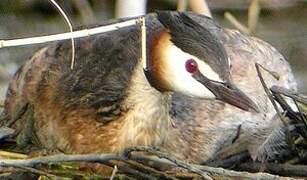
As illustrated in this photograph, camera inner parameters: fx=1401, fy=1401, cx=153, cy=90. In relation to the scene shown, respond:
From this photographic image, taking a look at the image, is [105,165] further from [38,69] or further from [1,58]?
[1,58]

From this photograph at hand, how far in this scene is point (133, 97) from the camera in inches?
141

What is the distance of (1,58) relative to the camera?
483 cm

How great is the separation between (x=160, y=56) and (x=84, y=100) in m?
0.29

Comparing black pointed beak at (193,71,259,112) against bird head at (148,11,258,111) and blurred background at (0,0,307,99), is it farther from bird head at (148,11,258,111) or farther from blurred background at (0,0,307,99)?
blurred background at (0,0,307,99)

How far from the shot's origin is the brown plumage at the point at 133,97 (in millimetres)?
3484

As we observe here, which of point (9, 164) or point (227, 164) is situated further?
point (227, 164)

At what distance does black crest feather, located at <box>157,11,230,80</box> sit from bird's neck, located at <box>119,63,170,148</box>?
180mm

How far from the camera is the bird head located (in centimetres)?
339

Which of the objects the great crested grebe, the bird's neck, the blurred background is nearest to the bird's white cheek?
the bird's neck

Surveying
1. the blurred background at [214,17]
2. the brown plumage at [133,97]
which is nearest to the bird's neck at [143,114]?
the brown plumage at [133,97]

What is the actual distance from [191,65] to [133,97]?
23cm

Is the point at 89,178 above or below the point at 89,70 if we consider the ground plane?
below

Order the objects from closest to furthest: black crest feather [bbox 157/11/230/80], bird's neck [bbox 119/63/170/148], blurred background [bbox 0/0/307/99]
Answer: black crest feather [bbox 157/11/230/80] < bird's neck [bbox 119/63/170/148] < blurred background [bbox 0/0/307/99]

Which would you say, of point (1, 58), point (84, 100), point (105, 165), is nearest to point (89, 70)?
point (84, 100)
